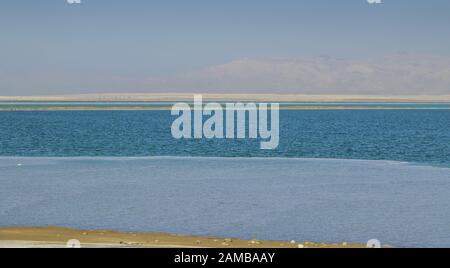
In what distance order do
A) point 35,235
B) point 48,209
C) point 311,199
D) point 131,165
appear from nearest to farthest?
point 35,235
point 48,209
point 311,199
point 131,165

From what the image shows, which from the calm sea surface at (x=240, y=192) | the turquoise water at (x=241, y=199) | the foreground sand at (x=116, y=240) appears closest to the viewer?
the foreground sand at (x=116, y=240)

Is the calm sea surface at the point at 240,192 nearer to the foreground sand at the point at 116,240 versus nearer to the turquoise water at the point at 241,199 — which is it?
the turquoise water at the point at 241,199

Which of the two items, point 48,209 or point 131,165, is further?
point 131,165

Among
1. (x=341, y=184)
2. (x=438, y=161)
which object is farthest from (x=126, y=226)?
(x=438, y=161)

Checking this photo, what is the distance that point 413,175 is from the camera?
33969 mm

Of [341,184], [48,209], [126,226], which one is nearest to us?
[126,226]

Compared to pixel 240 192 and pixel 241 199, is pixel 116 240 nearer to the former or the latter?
pixel 241 199

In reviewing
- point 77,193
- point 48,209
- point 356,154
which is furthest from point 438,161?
point 48,209

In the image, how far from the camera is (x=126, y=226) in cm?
2031

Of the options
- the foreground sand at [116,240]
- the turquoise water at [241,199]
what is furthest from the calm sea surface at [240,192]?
the foreground sand at [116,240]

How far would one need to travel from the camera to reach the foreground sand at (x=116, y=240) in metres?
16.8

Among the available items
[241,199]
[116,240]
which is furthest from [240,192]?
[116,240]
